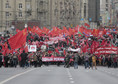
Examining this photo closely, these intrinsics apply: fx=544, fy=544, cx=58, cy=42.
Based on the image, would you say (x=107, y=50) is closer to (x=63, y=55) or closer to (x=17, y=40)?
(x=63, y=55)

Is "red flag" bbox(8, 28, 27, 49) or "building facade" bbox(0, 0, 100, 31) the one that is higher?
"building facade" bbox(0, 0, 100, 31)

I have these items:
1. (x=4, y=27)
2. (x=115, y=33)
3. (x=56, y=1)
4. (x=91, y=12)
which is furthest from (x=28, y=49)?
(x=91, y=12)

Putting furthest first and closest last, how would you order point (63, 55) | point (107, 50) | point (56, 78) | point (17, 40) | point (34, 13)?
1. point (34, 13)
2. point (63, 55)
3. point (107, 50)
4. point (17, 40)
5. point (56, 78)

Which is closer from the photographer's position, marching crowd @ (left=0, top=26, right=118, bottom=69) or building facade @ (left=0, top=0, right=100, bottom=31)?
marching crowd @ (left=0, top=26, right=118, bottom=69)

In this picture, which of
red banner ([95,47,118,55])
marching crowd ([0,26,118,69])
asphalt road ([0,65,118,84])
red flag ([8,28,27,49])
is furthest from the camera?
red banner ([95,47,118,55])

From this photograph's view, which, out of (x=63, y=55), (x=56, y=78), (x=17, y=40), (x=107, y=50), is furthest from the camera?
(x=63, y=55)

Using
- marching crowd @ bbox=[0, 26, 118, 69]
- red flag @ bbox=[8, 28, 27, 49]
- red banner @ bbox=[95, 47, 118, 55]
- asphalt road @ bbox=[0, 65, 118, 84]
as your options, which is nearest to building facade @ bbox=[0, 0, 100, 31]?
marching crowd @ bbox=[0, 26, 118, 69]

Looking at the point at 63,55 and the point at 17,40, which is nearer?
the point at 17,40

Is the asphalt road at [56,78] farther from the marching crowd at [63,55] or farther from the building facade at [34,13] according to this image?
the building facade at [34,13]

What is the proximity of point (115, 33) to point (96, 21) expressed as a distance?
105123 mm

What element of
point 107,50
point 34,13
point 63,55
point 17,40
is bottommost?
point 63,55

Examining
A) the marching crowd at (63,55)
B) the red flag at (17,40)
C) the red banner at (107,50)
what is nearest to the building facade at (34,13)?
the marching crowd at (63,55)

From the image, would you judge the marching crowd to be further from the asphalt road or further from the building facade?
the building facade

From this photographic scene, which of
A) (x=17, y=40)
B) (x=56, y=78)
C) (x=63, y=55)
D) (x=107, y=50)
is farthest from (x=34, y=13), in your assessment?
(x=56, y=78)
